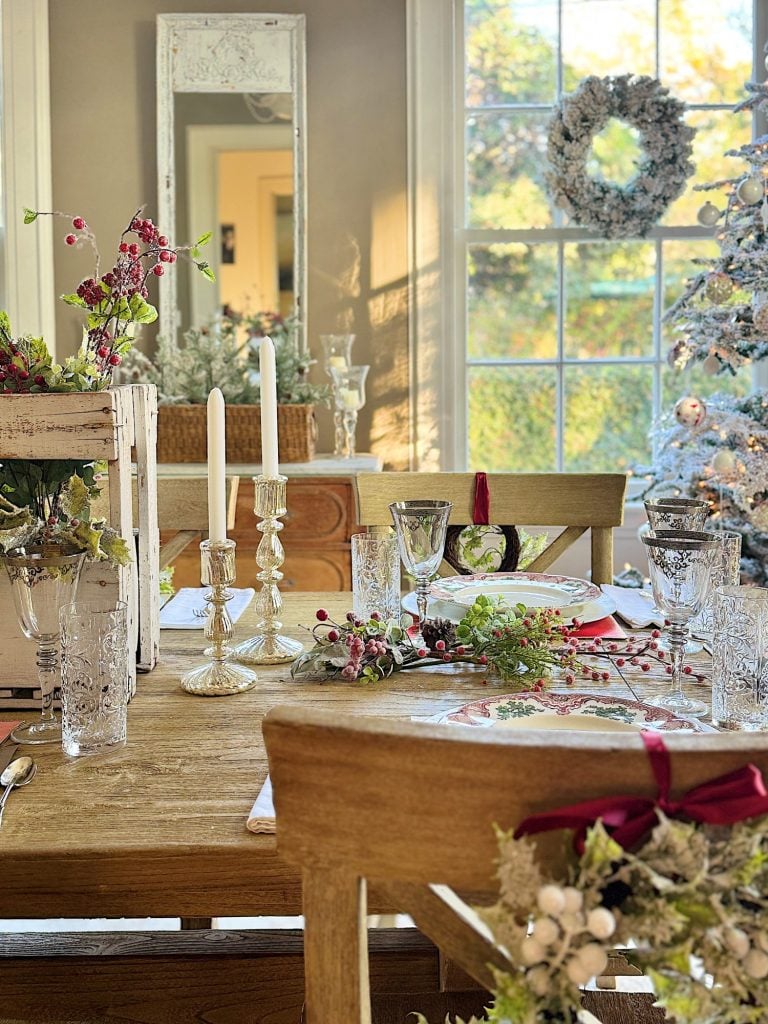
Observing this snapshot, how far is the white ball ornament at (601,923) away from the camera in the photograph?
570 millimetres

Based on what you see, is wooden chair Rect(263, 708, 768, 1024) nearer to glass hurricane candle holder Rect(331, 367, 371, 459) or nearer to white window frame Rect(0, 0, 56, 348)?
glass hurricane candle holder Rect(331, 367, 371, 459)

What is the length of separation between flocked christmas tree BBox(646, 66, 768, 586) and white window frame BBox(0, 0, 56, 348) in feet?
6.81

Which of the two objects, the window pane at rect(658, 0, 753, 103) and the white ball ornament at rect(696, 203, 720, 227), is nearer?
the white ball ornament at rect(696, 203, 720, 227)

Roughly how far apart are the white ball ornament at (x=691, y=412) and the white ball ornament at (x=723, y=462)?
14 cm

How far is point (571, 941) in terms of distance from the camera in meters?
0.59

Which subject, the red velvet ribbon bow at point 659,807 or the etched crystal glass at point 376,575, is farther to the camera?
the etched crystal glass at point 376,575

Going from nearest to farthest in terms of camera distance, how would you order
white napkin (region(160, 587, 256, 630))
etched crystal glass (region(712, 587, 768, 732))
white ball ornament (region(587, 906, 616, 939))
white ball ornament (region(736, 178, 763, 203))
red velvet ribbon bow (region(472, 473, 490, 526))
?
white ball ornament (region(587, 906, 616, 939)), etched crystal glass (region(712, 587, 768, 732)), white napkin (region(160, 587, 256, 630)), red velvet ribbon bow (region(472, 473, 490, 526)), white ball ornament (region(736, 178, 763, 203))

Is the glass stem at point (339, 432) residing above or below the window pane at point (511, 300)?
below

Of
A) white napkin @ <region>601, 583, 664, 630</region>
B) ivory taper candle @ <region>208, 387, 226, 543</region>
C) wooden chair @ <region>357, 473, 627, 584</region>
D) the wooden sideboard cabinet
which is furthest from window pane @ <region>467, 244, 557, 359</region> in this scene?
ivory taper candle @ <region>208, 387, 226, 543</region>

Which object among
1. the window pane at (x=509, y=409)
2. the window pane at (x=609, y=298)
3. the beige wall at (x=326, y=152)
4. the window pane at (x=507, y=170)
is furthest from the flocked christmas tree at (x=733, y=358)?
the beige wall at (x=326, y=152)

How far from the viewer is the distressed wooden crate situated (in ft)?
4.10

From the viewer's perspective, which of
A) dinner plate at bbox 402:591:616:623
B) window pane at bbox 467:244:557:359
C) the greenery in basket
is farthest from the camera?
window pane at bbox 467:244:557:359

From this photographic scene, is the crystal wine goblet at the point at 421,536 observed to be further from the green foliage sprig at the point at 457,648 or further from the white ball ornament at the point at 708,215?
the white ball ornament at the point at 708,215

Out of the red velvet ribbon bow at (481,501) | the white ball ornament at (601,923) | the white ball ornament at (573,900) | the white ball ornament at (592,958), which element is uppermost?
the red velvet ribbon bow at (481,501)
